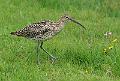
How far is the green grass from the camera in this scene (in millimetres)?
9430

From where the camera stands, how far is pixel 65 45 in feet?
37.5

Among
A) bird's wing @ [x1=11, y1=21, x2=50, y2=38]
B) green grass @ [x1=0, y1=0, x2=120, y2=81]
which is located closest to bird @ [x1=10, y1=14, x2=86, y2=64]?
bird's wing @ [x1=11, y1=21, x2=50, y2=38]

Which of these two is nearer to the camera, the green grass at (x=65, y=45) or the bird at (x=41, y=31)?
the green grass at (x=65, y=45)

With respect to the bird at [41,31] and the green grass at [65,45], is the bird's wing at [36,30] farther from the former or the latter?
the green grass at [65,45]

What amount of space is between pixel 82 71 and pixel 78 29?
13.0ft

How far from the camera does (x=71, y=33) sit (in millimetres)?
13180

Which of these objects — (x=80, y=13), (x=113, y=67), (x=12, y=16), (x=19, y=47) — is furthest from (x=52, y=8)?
(x=113, y=67)

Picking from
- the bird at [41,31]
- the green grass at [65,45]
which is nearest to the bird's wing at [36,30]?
the bird at [41,31]

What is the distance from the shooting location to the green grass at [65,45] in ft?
30.9

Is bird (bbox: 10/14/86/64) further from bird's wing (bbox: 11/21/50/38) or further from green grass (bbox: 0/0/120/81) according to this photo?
green grass (bbox: 0/0/120/81)

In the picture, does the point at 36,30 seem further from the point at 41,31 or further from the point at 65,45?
the point at 65,45

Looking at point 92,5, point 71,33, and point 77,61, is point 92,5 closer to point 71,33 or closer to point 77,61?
point 71,33

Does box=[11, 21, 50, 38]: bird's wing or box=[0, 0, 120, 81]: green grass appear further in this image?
box=[11, 21, 50, 38]: bird's wing

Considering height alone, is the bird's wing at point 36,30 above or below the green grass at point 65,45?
above
